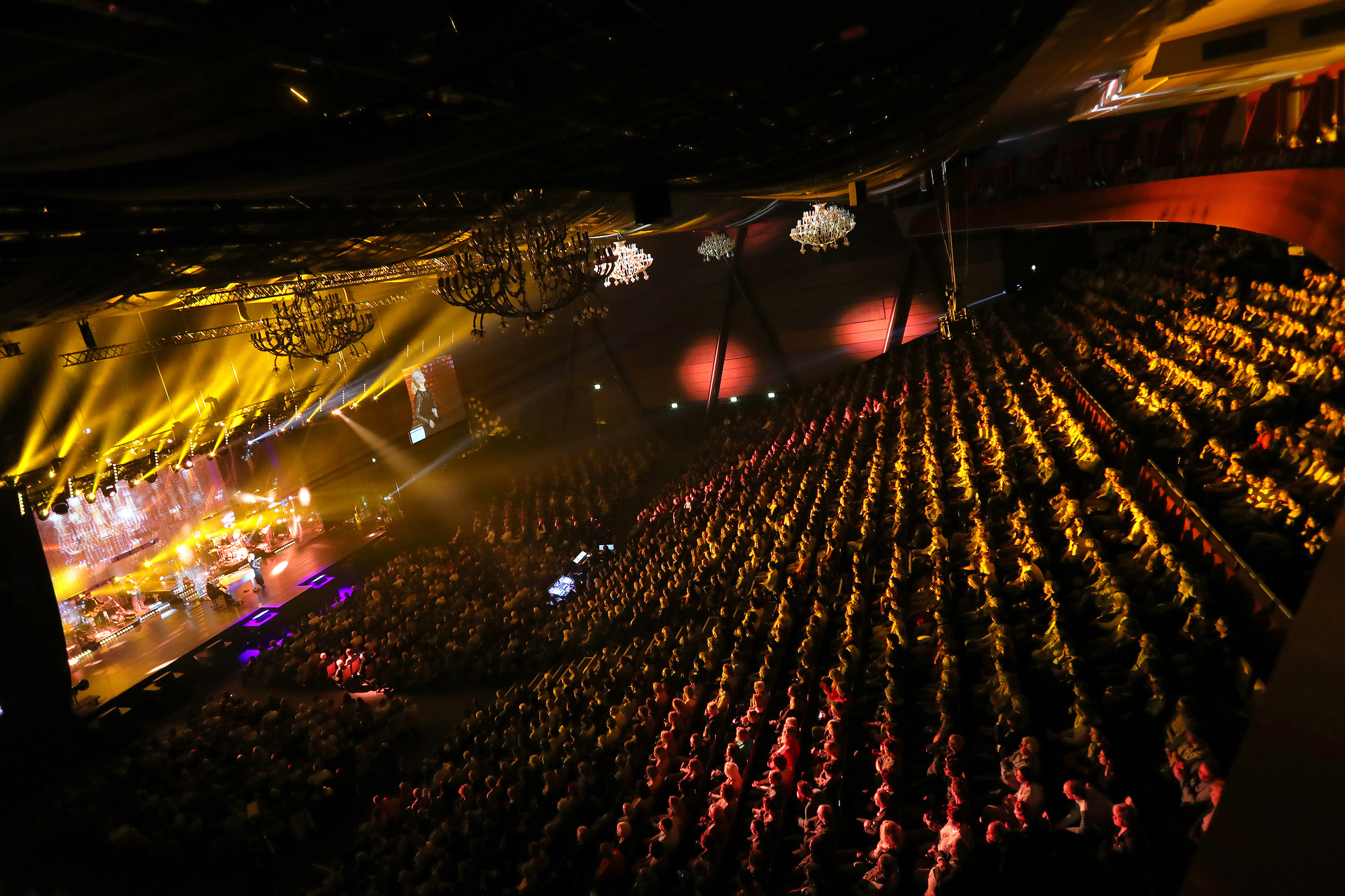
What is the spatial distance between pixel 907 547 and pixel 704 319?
11.9 m

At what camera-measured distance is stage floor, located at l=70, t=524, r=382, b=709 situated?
962cm

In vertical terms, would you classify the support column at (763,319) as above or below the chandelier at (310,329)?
below

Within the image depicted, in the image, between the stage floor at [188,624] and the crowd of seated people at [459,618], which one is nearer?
the crowd of seated people at [459,618]

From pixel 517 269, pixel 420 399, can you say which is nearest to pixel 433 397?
pixel 420 399

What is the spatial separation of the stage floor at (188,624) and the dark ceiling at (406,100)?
27.0ft

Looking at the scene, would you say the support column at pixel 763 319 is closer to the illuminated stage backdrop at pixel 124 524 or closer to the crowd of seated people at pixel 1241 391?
the crowd of seated people at pixel 1241 391

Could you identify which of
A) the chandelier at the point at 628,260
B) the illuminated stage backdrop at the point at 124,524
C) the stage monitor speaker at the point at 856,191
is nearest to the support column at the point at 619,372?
the chandelier at the point at 628,260

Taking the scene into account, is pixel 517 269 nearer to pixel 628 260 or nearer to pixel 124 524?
pixel 628 260

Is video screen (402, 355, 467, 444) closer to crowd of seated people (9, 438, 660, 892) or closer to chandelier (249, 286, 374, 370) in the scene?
A: crowd of seated people (9, 438, 660, 892)

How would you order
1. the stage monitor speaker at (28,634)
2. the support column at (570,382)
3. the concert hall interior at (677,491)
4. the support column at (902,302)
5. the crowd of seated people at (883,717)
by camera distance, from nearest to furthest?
1. the concert hall interior at (677,491)
2. the crowd of seated people at (883,717)
3. the stage monitor speaker at (28,634)
4. the support column at (902,302)
5. the support column at (570,382)

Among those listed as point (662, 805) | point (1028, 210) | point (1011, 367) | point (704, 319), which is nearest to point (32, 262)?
point (662, 805)

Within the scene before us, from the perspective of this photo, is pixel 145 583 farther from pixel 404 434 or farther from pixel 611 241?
pixel 611 241

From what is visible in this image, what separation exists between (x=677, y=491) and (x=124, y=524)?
9098 mm

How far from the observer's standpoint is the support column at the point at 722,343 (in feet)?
56.9
